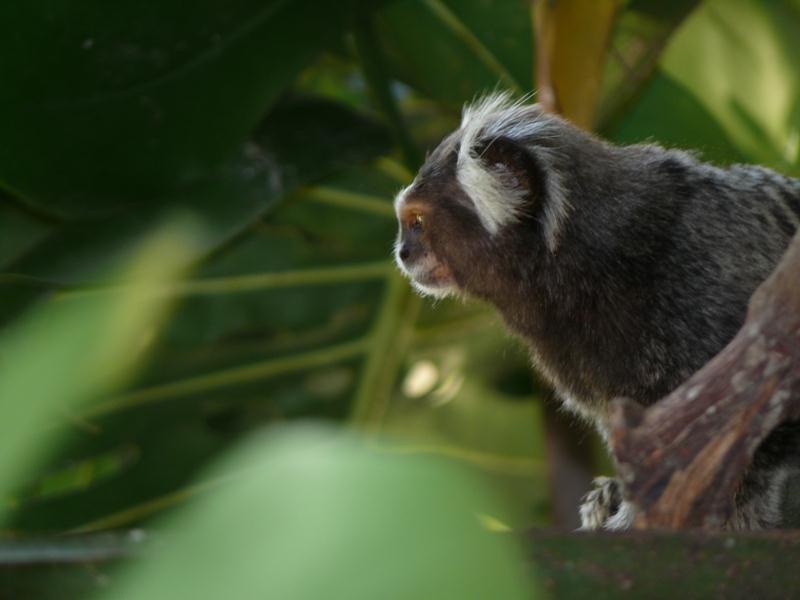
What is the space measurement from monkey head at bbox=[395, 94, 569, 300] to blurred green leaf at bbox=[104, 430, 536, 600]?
1.31 m

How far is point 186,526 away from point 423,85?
2.13 metres

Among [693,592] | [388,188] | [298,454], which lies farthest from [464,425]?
[298,454]

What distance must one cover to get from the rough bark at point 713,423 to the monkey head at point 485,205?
0.61 metres

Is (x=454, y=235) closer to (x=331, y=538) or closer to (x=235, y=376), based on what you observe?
(x=235, y=376)

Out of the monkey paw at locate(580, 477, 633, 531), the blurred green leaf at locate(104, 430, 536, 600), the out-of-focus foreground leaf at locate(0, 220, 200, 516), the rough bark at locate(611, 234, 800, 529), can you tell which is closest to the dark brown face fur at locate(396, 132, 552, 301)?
the monkey paw at locate(580, 477, 633, 531)

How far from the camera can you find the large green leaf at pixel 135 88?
200 centimetres

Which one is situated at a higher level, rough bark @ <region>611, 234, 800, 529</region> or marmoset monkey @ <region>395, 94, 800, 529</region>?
rough bark @ <region>611, 234, 800, 529</region>

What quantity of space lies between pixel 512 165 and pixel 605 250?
19cm

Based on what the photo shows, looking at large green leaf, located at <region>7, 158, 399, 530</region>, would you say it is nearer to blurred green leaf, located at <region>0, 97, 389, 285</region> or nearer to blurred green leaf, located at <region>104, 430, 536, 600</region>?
blurred green leaf, located at <region>0, 97, 389, 285</region>

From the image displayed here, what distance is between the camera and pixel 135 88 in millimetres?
2107

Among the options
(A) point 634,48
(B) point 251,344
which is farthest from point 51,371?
(B) point 251,344

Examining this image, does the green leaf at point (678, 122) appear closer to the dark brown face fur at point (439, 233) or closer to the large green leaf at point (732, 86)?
the large green leaf at point (732, 86)

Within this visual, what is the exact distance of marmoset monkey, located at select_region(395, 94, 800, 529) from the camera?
4.92 ft

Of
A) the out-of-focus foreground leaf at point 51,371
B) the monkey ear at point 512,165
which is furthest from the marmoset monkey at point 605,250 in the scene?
the out-of-focus foreground leaf at point 51,371
